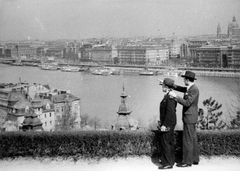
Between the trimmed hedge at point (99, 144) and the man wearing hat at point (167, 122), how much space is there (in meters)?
0.47

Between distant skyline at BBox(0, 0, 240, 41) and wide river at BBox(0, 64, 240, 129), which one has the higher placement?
distant skyline at BBox(0, 0, 240, 41)

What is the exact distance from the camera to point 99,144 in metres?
3.51

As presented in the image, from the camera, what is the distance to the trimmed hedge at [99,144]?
3471mm

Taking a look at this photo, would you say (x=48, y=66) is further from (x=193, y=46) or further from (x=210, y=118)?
(x=210, y=118)

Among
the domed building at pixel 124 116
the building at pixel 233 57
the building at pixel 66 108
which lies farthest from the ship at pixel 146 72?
the building at pixel 233 57

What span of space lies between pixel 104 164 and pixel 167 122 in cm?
87

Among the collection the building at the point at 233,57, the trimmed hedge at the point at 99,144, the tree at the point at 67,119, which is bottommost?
the tree at the point at 67,119

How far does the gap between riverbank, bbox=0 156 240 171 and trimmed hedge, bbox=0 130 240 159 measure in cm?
8

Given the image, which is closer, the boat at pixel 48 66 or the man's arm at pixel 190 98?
the man's arm at pixel 190 98

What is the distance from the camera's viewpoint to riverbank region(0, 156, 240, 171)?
10.6 feet

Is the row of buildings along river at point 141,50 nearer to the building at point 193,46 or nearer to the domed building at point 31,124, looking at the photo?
the building at point 193,46

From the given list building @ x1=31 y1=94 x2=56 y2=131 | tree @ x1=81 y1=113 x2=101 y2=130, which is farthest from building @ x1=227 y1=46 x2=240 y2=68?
building @ x1=31 y1=94 x2=56 y2=131

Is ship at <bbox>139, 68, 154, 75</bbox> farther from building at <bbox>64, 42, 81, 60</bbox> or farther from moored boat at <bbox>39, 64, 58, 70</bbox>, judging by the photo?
moored boat at <bbox>39, 64, 58, 70</bbox>

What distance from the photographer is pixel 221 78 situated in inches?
387
